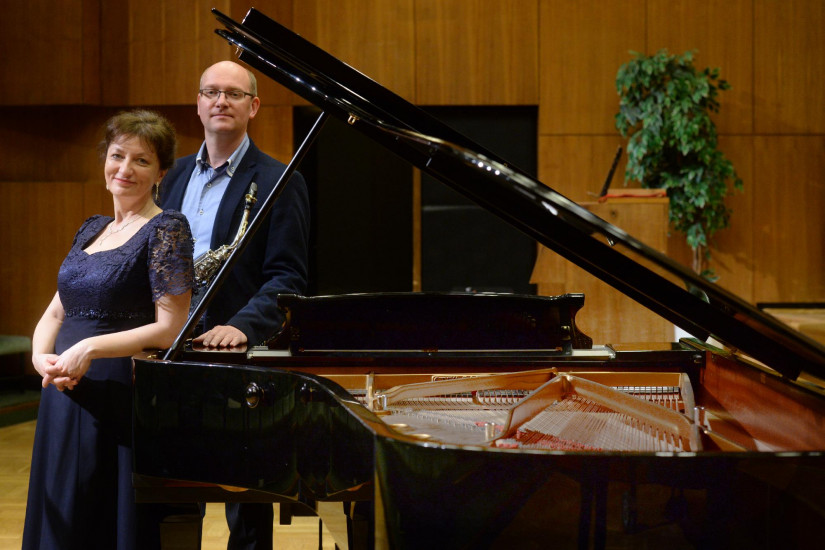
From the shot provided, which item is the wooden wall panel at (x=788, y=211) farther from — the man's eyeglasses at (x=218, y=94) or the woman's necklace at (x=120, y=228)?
the woman's necklace at (x=120, y=228)

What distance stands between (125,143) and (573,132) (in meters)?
4.32

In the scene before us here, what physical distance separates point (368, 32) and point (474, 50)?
2.63ft

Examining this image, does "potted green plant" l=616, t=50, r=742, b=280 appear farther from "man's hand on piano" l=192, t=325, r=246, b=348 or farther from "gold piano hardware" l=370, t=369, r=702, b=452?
"man's hand on piano" l=192, t=325, r=246, b=348

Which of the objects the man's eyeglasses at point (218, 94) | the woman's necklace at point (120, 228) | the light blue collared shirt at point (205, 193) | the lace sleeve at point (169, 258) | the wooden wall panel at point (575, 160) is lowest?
the lace sleeve at point (169, 258)

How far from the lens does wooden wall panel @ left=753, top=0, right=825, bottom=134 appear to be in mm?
5547

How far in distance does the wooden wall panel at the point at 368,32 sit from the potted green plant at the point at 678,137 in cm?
158

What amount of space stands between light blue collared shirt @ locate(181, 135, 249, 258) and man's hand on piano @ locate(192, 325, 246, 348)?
1.42ft

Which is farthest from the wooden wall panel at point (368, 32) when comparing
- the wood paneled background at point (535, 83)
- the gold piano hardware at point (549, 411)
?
the gold piano hardware at point (549, 411)

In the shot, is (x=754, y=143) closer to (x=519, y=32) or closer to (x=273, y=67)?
(x=519, y=32)

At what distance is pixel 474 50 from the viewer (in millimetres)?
5648

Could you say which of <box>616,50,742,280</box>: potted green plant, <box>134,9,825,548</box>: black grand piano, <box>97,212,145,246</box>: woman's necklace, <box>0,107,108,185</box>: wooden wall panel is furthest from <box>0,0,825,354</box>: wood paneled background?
<box>134,9,825,548</box>: black grand piano

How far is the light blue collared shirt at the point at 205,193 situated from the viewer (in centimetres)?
233

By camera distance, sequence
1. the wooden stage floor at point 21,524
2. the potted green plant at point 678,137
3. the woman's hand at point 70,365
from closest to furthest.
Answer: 1. the woman's hand at point 70,365
2. the wooden stage floor at point 21,524
3. the potted green plant at point 678,137

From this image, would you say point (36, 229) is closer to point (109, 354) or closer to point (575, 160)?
point (575, 160)
